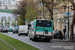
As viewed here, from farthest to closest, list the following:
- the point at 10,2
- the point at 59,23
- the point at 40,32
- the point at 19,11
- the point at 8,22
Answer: the point at 10,2
the point at 8,22
the point at 19,11
the point at 59,23
the point at 40,32

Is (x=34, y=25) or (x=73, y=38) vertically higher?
(x=34, y=25)

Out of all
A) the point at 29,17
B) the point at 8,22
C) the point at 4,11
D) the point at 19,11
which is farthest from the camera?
the point at 4,11

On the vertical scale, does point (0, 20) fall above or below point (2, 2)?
below

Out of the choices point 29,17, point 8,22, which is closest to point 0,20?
point 8,22

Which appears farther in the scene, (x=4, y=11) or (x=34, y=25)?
(x=4, y=11)

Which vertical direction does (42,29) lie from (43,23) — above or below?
below

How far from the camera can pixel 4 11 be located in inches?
5709

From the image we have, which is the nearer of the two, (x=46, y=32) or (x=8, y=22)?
(x=46, y=32)

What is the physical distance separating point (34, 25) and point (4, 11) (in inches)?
4698

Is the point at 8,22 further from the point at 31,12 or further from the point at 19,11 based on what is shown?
the point at 31,12

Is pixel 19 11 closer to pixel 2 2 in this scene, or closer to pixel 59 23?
pixel 59 23

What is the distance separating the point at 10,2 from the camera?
635 ft

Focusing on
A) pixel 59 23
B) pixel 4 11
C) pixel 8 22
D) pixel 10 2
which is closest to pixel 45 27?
pixel 59 23

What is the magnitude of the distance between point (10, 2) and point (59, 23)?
139884 mm
